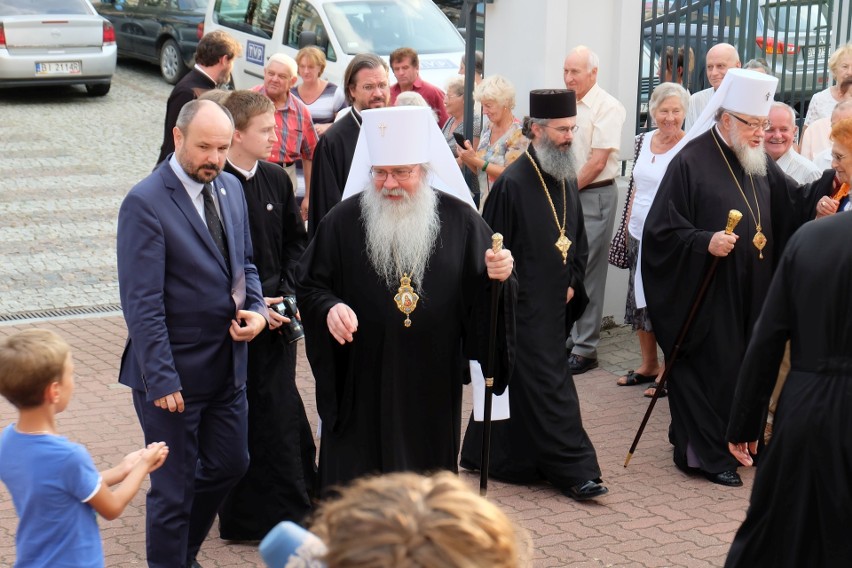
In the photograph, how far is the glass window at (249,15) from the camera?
14.8 m

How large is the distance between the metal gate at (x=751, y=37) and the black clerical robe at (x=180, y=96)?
124 inches

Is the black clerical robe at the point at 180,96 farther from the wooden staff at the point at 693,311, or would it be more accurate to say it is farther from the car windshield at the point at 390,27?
the car windshield at the point at 390,27

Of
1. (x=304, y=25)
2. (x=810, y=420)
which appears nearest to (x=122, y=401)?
(x=810, y=420)

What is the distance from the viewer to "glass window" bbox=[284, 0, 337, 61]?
44.7 ft

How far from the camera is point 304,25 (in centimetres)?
1409

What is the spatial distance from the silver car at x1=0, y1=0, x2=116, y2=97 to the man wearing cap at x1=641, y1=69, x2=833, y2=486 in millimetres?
11819

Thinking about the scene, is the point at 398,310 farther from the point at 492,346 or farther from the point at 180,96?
the point at 180,96

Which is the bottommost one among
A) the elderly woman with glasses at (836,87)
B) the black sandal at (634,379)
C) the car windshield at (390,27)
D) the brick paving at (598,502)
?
the brick paving at (598,502)

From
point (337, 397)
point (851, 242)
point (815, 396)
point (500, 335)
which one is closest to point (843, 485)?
point (815, 396)

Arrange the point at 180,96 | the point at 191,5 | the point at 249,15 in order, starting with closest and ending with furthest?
the point at 180,96
the point at 249,15
the point at 191,5

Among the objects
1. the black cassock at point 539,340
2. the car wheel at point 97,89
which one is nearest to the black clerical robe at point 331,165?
the black cassock at point 539,340

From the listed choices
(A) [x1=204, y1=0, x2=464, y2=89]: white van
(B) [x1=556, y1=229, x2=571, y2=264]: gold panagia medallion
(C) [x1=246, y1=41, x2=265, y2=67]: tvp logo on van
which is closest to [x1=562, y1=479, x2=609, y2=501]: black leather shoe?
(B) [x1=556, y1=229, x2=571, y2=264]: gold panagia medallion

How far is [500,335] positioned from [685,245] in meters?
1.84

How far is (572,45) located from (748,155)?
2.78 meters
